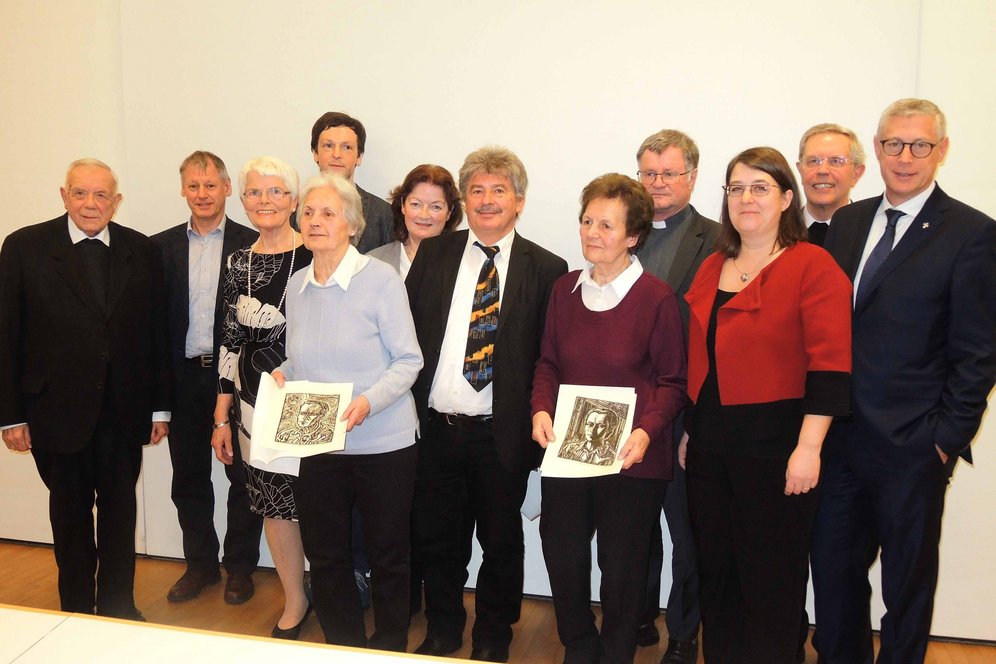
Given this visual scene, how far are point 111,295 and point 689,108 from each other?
2585 mm

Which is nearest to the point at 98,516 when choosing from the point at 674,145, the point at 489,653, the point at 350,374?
the point at 350,374

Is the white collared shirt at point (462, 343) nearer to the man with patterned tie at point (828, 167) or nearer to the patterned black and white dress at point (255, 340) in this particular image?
the patterned black and white dress at point (255, 340)

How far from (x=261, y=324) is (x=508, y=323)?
90cm

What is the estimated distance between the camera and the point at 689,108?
3.41 meters

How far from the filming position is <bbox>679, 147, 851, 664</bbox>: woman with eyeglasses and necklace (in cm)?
210

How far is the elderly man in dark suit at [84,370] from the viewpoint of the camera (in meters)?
2.96

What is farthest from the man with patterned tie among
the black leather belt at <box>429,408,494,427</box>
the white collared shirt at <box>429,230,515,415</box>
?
the black leather belt at <box>429,408,494,427</box>

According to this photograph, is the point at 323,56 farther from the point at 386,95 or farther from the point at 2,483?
the point at 2,483

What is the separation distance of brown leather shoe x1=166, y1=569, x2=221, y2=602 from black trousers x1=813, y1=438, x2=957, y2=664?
275 cm

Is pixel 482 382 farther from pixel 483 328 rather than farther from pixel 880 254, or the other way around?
pixel 880 254

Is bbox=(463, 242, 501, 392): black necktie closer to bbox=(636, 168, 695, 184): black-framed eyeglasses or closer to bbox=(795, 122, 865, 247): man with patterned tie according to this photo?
bbox=(636, 168, 695, 184): black-framed eyeglasses

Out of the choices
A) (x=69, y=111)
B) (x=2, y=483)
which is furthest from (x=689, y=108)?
(x=2, y=483)

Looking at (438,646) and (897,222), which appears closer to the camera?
(897,222)

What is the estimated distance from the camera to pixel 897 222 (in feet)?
7.71
